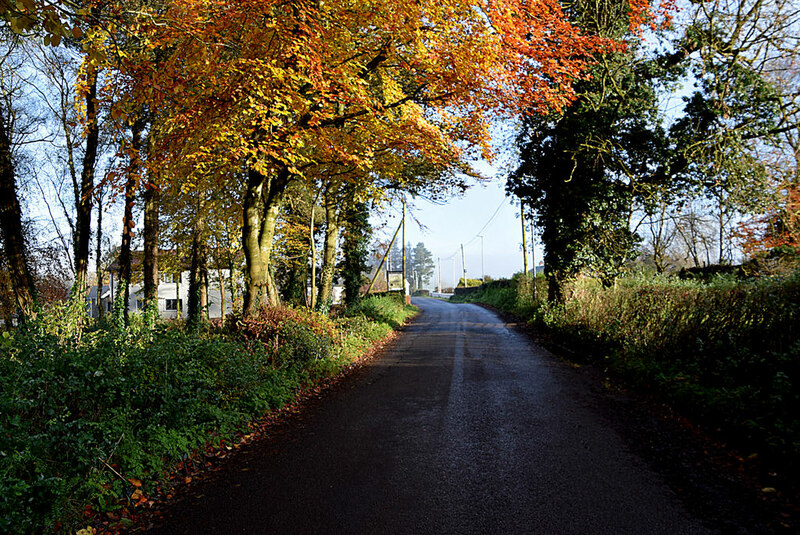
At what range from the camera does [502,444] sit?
18.9 feet

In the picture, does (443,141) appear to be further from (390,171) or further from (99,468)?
(99,468)

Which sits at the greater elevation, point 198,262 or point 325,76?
point 325,76

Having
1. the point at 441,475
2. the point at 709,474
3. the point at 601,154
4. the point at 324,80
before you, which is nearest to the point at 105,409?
the point at 441,475

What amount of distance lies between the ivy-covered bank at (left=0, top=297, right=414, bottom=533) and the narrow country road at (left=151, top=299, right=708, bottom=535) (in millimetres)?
627

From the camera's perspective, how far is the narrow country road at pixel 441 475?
391 centimetres

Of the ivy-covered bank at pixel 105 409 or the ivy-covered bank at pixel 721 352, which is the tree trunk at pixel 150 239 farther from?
the ivy-covered bank at pixel 721 352

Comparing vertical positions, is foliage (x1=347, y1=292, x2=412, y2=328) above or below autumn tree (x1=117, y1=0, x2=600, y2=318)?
below

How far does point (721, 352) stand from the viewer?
769 centimetres

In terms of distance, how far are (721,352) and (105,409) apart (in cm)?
897

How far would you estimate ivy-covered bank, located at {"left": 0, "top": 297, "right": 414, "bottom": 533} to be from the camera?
3.78 m

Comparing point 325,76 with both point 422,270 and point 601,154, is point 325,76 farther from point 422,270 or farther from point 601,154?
point 422,270

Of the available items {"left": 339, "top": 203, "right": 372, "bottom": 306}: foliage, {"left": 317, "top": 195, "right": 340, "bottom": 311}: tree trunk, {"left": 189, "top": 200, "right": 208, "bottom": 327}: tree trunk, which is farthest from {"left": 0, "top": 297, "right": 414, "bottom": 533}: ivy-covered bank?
{"left": 339, "top": 203, "right": 372, "bottom": 306}: foliage

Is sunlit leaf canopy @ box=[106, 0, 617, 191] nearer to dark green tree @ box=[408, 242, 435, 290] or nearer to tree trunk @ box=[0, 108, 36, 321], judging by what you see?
tree trunk @ box=[0, 108, 36, 321]

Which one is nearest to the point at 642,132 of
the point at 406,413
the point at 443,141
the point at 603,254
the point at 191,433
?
the point at 603,254
